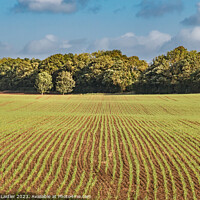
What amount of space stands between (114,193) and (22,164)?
5.96 m

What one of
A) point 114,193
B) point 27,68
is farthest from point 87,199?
point 27,68

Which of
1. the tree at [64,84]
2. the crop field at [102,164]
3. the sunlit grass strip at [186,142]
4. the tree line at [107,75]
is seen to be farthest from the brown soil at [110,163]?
the tree at [64,84]

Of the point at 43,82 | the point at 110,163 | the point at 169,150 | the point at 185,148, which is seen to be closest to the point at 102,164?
the point at 110,163

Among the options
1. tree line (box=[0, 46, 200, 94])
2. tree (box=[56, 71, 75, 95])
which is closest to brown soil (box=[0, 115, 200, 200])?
tree line (box=[0, 46, 200, 94])

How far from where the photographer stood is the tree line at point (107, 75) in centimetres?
8115

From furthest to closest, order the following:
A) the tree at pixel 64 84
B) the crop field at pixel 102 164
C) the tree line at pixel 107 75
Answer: the tree at pixel 64 84
the tree line at pixel 107 75
the crop field at pixel 102 164

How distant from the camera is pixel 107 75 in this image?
303ft

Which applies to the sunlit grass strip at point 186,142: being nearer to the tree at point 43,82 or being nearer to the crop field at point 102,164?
the crop field at point 102,164

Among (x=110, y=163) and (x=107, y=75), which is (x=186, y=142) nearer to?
(x=110, y=163)

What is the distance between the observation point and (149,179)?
11211 mm

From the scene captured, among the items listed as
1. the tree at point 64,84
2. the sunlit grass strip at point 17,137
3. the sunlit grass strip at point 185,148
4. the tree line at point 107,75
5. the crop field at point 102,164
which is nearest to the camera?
the crop field at point 102,164

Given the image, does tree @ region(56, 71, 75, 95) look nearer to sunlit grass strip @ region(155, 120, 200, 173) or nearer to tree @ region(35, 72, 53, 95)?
tree @ region(35, 72, 53, 95)

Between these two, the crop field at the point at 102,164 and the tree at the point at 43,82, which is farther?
the tree at the point at 43,82

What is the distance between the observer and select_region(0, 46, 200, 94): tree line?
8115 cm
